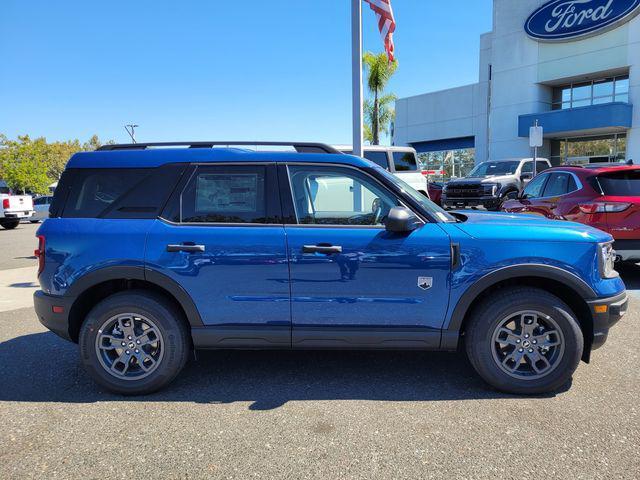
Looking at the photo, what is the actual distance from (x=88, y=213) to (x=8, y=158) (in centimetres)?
6413

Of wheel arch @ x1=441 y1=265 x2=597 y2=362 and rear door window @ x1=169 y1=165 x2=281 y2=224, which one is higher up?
rear door window @ x1=169 y1=165 x2=281 y2=224

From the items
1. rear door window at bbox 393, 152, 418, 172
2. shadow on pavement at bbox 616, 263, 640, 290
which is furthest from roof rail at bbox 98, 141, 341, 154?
rear door window at bbox 393, 152, 418, 172

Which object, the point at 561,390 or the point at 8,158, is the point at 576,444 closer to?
the point at 561,390

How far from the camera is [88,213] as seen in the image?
11.8 ft

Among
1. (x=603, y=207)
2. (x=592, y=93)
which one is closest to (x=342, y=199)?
(x=603, y=207)

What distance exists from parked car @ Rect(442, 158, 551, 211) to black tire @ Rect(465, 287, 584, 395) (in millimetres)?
12129

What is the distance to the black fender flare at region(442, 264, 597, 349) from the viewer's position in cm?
331

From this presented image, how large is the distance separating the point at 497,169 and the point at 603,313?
1373 centimetres

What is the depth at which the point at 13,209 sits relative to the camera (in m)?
21.4

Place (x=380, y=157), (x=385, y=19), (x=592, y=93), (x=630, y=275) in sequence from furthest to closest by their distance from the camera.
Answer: (x=592, y=93), (x=380, y=157), (x=385, y=19), (x=630, y=275)

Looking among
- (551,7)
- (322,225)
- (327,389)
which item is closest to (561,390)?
(327,389)

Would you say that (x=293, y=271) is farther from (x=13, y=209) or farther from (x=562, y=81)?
(x=562, y=81)

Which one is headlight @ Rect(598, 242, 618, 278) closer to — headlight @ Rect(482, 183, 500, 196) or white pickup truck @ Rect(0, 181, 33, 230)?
headlight @ Rect(482, 183, 500, 196)

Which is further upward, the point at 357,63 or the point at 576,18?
the point at 576,18
